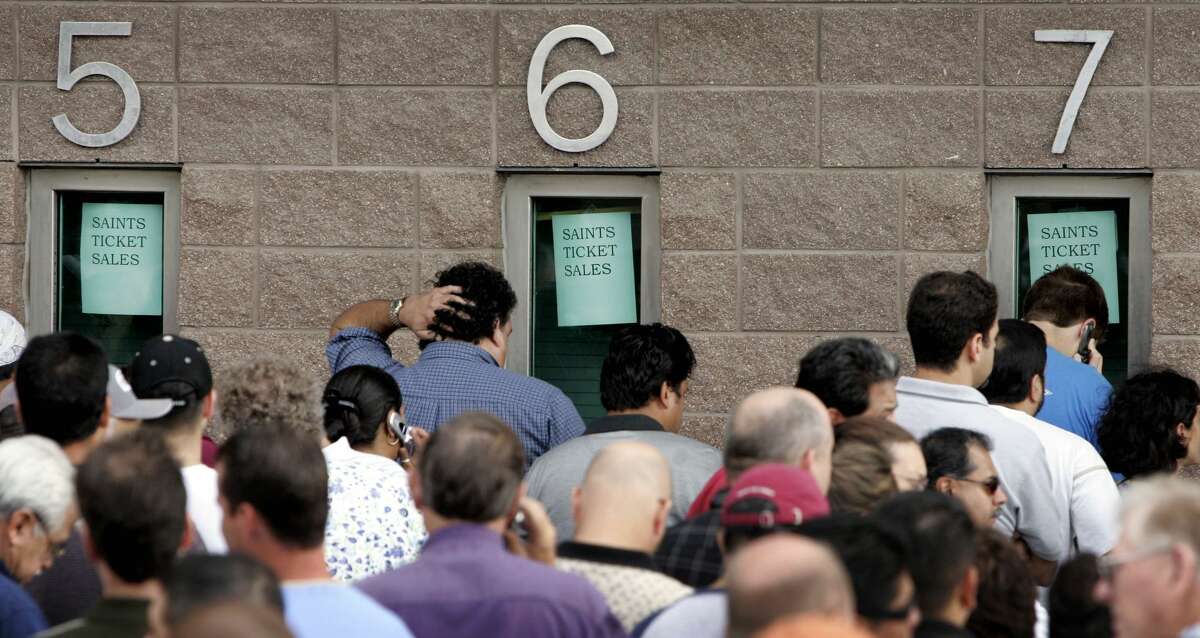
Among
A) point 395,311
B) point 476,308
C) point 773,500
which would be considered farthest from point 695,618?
point 395,311

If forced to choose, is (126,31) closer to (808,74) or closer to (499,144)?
(499,144)

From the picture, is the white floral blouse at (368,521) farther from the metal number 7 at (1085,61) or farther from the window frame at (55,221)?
the metal number 7 at (1085,61)

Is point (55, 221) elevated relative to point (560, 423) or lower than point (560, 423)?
elevated

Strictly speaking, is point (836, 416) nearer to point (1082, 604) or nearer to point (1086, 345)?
point (1082, 604)

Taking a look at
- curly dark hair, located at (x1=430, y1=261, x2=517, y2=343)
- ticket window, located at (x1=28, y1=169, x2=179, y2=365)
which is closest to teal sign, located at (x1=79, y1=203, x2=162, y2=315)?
ticket window, located at (x1=28, y1=169, x2=179, y2=365)

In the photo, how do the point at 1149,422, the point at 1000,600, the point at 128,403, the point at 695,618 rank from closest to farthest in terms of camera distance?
the point at 695,618
the point at 1000,600
the point at 128,403
the point at 1149,422

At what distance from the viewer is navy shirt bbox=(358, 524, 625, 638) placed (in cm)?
360

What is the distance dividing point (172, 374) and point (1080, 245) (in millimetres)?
4414

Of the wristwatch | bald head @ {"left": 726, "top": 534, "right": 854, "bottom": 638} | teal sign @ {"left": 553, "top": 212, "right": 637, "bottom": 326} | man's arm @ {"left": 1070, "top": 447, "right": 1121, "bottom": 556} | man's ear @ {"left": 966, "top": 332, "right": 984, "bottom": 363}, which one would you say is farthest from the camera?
teal sign @ {"left": 553, "top": 212, "right": 637, "bottom": 326}

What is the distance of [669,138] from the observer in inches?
298

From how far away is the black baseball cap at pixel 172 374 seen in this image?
4.60m

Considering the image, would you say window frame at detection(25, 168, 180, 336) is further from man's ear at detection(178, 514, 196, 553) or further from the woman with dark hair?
man's ear at detection(178, 514, 196, 553)

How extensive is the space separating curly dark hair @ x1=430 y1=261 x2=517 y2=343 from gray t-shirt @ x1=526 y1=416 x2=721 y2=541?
1.00 metres

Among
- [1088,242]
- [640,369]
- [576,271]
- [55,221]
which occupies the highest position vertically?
[55,221]
